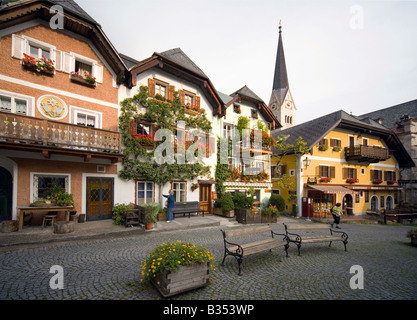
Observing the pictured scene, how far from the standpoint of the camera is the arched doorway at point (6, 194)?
30.8 ft

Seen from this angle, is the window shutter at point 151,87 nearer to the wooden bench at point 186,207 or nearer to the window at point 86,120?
the window at point 86,120

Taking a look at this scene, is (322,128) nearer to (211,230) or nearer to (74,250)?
(211,230)

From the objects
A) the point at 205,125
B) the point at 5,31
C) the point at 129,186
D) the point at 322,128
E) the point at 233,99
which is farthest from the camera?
the point at 322,128

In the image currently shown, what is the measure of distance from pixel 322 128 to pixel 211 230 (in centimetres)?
1687

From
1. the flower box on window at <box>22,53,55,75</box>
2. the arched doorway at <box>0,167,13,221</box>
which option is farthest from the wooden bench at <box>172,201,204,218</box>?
the flower box on window at <box>22,53,55,75</box>

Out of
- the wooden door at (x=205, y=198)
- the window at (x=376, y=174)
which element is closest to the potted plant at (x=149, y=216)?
the wooden door at (x=205, y=198)

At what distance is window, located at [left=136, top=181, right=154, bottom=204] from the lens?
12977 mm

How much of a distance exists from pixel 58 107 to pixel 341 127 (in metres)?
25.2

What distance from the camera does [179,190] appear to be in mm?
14680

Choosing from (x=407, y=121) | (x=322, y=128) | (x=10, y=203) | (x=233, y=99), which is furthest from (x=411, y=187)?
(x=10, y=203)

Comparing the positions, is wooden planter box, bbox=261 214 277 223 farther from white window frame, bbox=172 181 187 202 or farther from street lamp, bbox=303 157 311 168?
street lamp, bbox=303 157 311 168

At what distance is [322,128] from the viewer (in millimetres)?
20703

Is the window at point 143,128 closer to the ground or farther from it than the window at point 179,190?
farther from it

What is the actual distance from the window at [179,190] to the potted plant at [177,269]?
9.93 m
